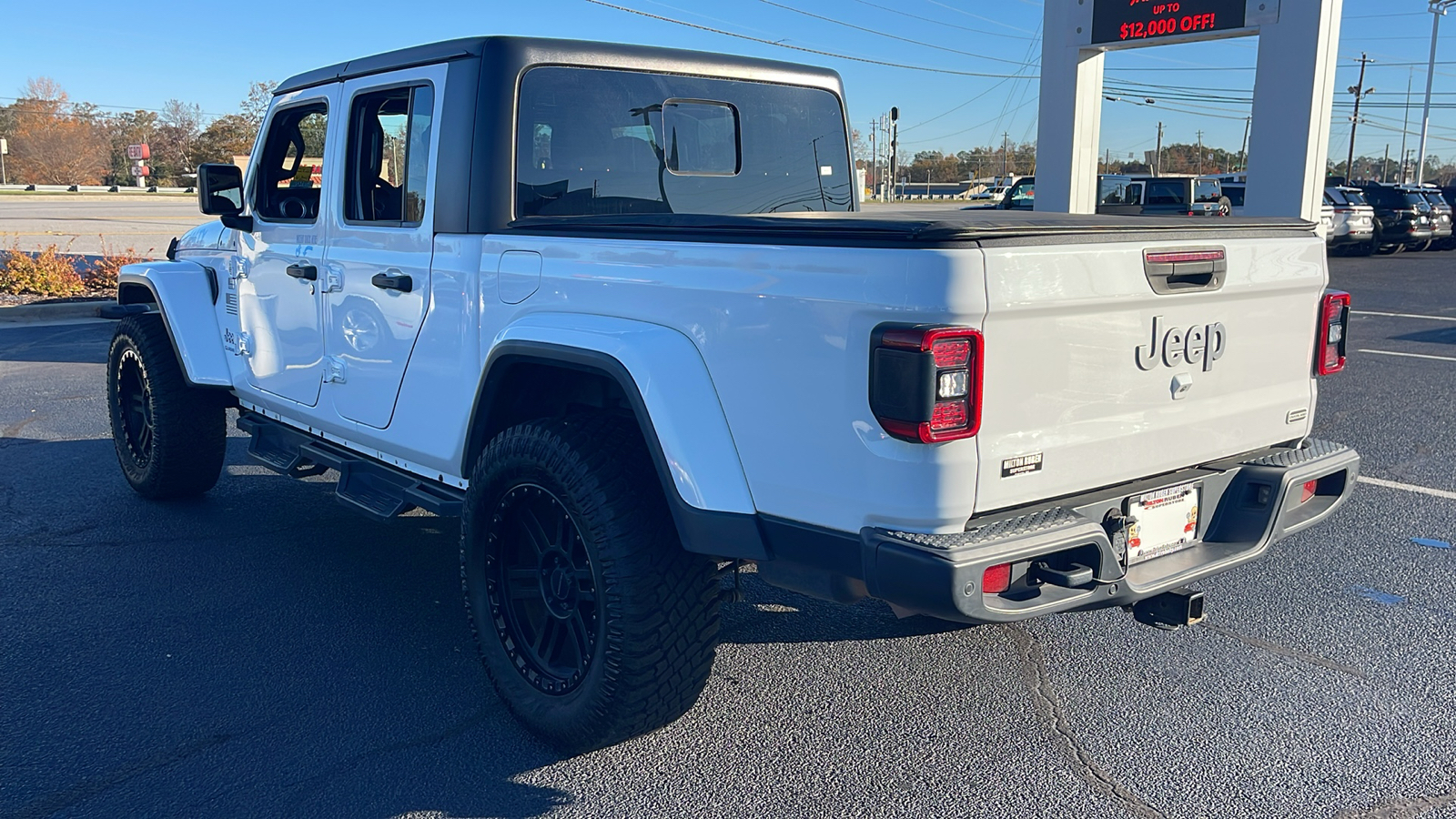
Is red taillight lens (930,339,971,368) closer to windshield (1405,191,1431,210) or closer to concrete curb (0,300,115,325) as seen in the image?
concrete curb (0,300,115,325)

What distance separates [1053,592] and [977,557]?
1.15ft

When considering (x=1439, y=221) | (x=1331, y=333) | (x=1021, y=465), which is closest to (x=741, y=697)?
(x=1021, y=465)

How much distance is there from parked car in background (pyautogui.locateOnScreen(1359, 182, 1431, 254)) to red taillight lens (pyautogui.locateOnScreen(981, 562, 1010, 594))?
28.7 metres

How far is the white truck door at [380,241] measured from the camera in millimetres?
3881

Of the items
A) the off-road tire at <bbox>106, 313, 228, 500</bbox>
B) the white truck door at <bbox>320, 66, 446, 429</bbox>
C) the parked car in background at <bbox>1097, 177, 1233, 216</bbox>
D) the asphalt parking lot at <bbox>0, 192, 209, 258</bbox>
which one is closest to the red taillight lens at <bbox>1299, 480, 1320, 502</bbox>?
the white truck door at <bbox>320, 66, 446, 429</bbox>

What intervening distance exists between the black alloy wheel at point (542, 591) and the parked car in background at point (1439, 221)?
30.8 meters

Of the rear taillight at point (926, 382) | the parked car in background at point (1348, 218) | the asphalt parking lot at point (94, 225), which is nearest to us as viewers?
the rear taillight at point (926, 382)

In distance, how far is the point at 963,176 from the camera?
4582 inches

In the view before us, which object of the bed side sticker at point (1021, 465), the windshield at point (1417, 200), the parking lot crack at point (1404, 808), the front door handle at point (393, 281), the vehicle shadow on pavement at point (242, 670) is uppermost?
the windshield at point (1417, 200)

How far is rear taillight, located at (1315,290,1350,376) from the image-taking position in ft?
11.7

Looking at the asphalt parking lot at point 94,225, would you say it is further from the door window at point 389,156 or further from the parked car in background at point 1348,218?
the parked car in background at point 1348,218

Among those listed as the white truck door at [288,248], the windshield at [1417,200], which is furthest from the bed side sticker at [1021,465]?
the windshield at [1417,200]

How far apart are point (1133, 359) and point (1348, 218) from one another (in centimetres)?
2639

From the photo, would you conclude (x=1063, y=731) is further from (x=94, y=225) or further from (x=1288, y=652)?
(x=94, y=225)
